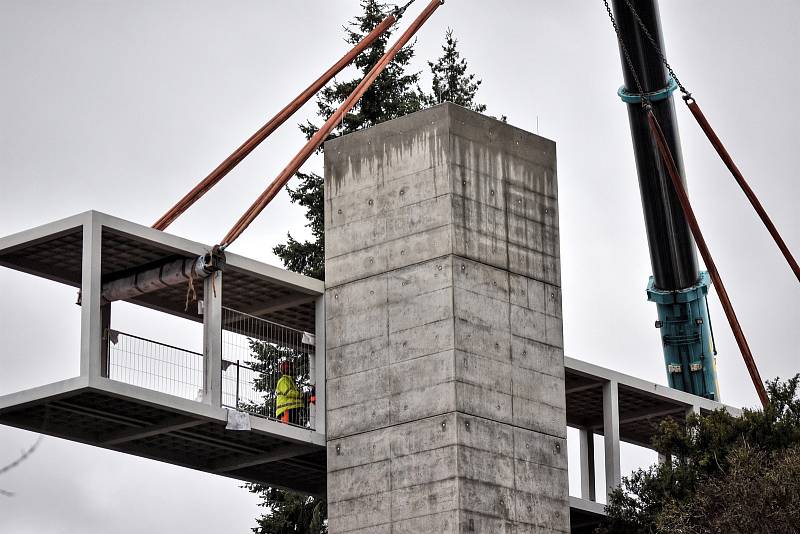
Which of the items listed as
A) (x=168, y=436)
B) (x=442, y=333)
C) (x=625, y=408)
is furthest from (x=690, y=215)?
(x=168, y=436)

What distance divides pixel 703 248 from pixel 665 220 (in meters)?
3.24

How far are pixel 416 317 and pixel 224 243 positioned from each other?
403 cm

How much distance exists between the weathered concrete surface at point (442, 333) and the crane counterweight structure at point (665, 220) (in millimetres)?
7100

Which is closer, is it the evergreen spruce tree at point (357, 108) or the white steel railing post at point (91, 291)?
the white steel railing post at point (91, 291)

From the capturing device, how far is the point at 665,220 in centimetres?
4769

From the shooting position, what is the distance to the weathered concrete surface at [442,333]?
37.0 meters

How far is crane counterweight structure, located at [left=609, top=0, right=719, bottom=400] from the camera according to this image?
45938 mm

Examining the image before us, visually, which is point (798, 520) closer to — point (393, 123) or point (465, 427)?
point (465, 427)

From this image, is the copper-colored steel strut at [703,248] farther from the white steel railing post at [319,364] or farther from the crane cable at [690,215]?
the white steel railing post at [319,364]

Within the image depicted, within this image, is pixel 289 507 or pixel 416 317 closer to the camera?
pixel 416 317

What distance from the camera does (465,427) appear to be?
36875mm

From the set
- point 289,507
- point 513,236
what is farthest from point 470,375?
point 289,507

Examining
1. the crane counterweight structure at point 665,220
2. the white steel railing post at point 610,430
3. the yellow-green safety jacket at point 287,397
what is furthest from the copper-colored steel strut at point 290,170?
the white steel railing post at point 610,430

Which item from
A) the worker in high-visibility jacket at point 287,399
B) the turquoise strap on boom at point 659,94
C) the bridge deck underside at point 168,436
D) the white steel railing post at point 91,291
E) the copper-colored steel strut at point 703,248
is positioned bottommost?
the bridge deck underside at point 168,436
